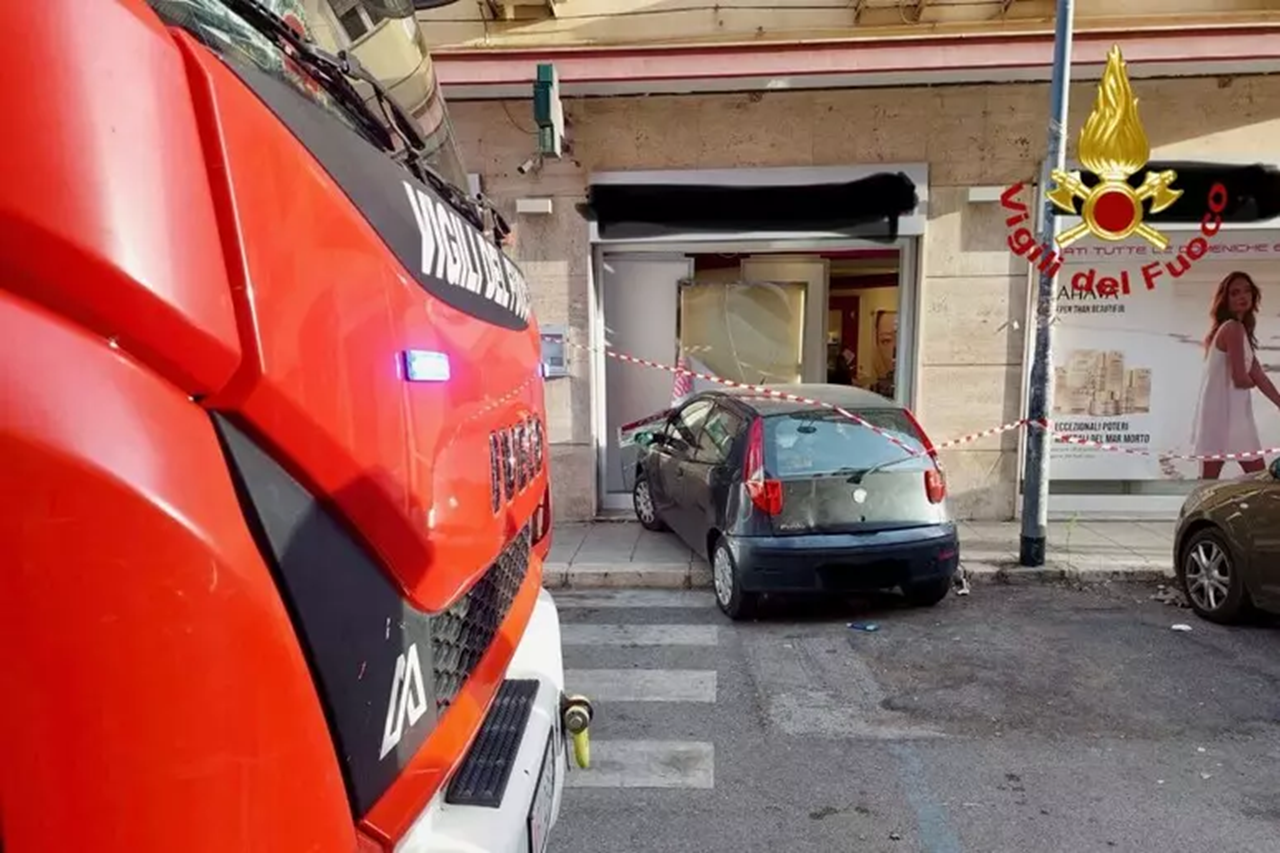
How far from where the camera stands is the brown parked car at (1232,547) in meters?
5.05

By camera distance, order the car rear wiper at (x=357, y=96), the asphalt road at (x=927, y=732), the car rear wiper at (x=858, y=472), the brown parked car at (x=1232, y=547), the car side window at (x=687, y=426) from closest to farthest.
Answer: the car rear wiper at (x=357, y=96) < the asphalt road at (x=927, y=732) < the brown parked car at (x=1232, y=547) < the car rear wiper at (x=858, y=472) < the car side window at (x=687, y=426)

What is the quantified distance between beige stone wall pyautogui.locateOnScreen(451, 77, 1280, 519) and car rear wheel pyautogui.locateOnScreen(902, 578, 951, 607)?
9.98 ft

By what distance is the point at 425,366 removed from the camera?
4.69 ft

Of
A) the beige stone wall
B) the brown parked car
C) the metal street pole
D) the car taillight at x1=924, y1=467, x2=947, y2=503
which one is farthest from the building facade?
the car taillight at x1=924, y1=467, x2=947, y2=503

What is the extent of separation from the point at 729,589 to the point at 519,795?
4087 millimetres

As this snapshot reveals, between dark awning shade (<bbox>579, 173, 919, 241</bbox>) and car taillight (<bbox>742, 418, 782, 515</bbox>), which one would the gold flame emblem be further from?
car taillight (<bbox>742, 418, 782, 515</bbox>)

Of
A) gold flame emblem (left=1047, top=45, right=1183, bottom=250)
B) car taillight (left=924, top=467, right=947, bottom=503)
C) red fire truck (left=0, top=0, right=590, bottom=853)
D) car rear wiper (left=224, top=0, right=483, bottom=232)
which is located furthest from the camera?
gold flame emblem (left=1047, top=45, right=1183, bottom=250)

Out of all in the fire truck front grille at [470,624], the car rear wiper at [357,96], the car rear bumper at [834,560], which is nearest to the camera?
the car rear wiper at [357,96]

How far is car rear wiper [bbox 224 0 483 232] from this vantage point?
1342 millimetres

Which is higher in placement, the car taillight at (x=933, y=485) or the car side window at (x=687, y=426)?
the car side window at (x=687, y=426)

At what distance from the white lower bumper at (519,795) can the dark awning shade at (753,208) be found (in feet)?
21.8

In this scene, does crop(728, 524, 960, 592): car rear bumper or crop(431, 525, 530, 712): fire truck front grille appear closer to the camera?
crop(431, 525, 530, 712): fire truck front grille

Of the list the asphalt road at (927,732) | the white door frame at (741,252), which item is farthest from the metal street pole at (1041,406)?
the white door frame at (741,252)

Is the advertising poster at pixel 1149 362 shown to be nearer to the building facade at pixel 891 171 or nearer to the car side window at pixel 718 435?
the building facade at pixel 891 171
